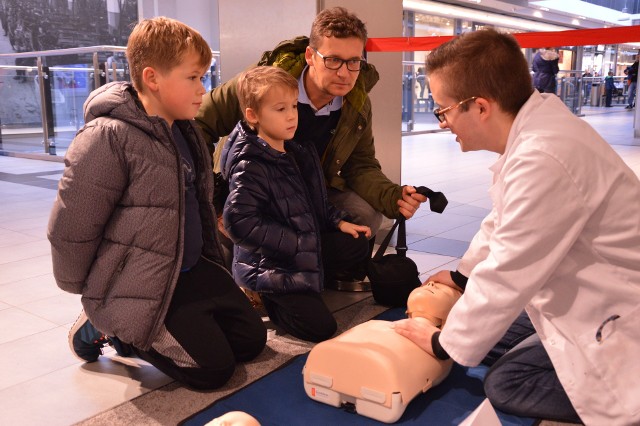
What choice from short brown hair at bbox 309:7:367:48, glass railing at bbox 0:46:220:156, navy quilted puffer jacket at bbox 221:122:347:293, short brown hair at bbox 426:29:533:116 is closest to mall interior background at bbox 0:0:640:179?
glass railing at bbox 0:46:220:156

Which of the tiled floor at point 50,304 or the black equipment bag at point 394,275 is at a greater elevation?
the black equipment bag at point 394,275

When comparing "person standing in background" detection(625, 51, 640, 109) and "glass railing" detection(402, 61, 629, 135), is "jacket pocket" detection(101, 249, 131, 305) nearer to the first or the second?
"glass railing" detection(402, 61, 629, 135)

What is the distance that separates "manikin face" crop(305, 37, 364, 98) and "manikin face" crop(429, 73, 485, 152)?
96cm

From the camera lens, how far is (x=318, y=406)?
79.9 inches

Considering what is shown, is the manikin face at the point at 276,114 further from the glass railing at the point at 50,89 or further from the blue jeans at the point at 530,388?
the glass railing at the point at 50,89

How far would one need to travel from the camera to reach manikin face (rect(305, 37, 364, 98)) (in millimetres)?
2672

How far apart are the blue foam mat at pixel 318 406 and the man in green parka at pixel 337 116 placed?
961mm

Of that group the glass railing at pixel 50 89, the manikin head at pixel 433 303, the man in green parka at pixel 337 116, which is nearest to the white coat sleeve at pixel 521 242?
the manikin head at pixel 433 303

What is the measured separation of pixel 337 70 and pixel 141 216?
1122mm

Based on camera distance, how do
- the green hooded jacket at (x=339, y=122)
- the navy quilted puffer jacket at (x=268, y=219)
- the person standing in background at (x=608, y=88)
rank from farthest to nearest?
the person standing in background at (x=608, y=88), the green hooded jacket at (x=339, y=122), the navy quilted puffer jacket at (x=268, y=219)

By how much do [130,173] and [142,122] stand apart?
0.17 meters

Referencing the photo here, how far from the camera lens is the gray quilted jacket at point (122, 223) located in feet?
6.42

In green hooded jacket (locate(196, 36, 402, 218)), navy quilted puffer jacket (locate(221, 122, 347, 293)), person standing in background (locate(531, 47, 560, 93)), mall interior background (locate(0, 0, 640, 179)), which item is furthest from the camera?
person standing in background (locate(531, 47, 560, 93))

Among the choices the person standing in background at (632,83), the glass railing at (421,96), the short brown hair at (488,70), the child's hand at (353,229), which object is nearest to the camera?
the short brown hair at (488,70)
